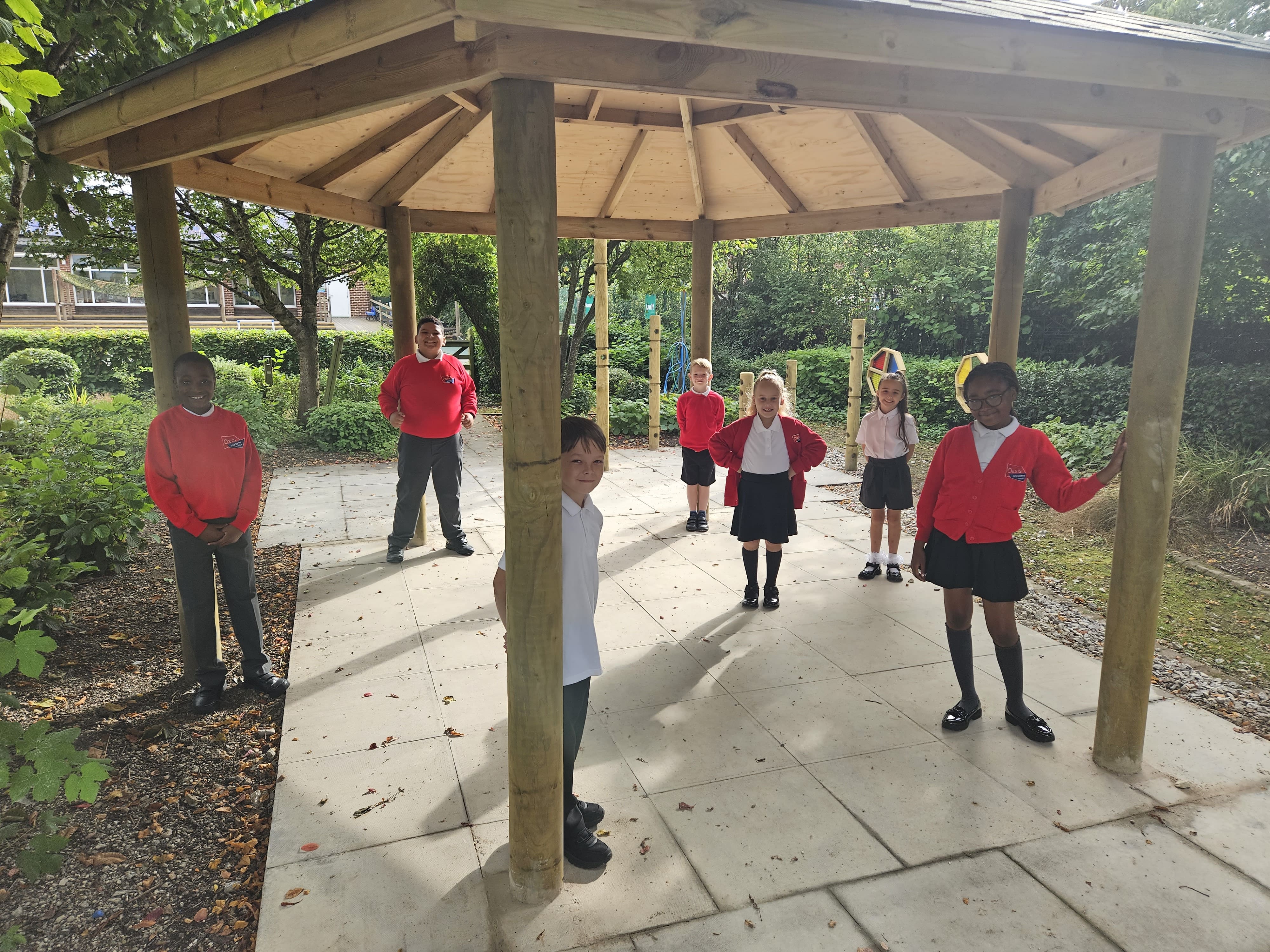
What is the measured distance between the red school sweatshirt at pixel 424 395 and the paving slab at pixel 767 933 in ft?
14.8

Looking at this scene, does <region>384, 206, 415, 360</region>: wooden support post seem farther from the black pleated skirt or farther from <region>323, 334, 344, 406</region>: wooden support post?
<region>323, 334, 344, 406</region>: wooden support post

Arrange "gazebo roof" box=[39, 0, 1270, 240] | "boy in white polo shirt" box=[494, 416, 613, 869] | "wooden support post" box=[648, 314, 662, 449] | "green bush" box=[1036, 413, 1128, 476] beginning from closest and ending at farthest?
1. "gazebo roof" box=[39, 0, 1270, 240]
2. "boy in white polo shirt" box=[494, 416, 613, 869]
3. "green bush" box=[1036, 413, 1128, 476]
4. "wooden support post" box=[648, 314, 662, 449]

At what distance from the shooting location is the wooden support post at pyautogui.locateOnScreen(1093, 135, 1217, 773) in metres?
3.18

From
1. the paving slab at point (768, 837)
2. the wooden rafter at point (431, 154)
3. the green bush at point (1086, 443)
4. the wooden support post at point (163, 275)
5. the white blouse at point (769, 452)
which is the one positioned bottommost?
the paving slab at point (768, 837)

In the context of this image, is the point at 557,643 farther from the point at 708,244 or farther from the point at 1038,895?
the point at 708,244

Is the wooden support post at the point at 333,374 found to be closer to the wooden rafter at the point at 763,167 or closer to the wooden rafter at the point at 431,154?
the wooden rafter at the point at 431,154

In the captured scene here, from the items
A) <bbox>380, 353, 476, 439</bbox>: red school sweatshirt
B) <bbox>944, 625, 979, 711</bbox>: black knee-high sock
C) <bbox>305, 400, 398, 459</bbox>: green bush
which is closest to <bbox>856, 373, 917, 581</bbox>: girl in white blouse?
<bbox>944, 625, 979, 711</bbox>: black knee-high sock

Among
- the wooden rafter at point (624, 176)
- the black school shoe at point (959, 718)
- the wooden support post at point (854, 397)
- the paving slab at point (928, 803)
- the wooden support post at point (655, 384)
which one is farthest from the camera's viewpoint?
the wooden support post at point (655, 384)

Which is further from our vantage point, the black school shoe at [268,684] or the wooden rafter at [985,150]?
the wooden rafter at [985,150]

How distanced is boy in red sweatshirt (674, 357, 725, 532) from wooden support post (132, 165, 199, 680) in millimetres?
4100

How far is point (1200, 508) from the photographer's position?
723 centimetres

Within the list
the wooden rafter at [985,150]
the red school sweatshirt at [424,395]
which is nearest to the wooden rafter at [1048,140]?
the wooden rafter at [985,150]

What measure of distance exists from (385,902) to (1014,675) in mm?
2944

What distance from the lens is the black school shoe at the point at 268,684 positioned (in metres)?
4.09
